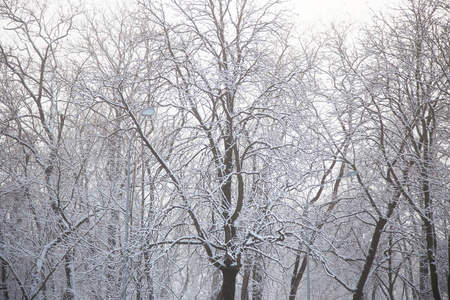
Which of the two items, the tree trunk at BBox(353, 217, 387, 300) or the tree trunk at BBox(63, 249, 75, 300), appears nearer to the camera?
the tree trunk at BBox(353, 217, 387, 300)

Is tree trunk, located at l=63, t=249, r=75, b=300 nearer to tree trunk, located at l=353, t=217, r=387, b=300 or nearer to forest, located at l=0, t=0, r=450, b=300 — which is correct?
forest, located at l=0, t=0, r=450, b=300

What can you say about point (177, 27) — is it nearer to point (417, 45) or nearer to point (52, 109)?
point (417, 45)

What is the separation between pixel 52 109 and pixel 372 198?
12770mm

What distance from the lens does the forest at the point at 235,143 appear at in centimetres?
1006

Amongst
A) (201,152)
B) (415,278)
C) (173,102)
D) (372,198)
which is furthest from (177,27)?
(415,278)

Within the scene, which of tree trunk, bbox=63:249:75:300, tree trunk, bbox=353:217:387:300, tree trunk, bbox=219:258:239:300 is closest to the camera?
tree trunk, bbox=219:258:239:300

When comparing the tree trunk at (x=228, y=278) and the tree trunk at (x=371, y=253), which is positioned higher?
the tree trunk at (x=371, y=253)

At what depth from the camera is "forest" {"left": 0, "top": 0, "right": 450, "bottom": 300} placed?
1006 cm

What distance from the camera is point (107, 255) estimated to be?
9953mm

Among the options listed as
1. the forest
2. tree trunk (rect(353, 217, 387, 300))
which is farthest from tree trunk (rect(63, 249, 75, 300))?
tree trunk (rect(353, 217, 387, 300))

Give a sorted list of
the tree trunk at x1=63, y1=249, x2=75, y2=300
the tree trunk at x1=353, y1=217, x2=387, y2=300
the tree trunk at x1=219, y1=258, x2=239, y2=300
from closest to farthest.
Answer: the tree trunk at x1=219, y1=258, x2=239, y2=300
the tree trunk at x1=353, y1=217, x2=387, y2=300
the tree trunk at x1=63, y1=249, x2=75, y2=300

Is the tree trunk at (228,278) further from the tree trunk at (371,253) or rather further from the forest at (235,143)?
the tree trunk at (371,253)

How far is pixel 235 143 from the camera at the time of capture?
9812 millimetres

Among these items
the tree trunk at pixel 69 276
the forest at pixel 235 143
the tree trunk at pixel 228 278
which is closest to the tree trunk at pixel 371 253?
the forest at pixel 235 143
